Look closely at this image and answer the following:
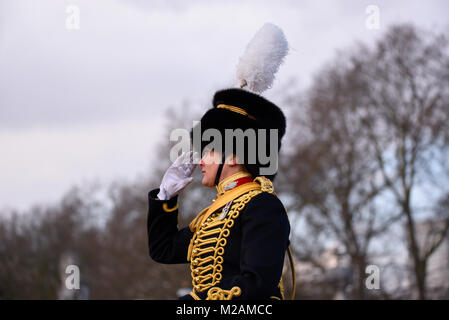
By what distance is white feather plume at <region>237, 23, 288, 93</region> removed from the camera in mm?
3789

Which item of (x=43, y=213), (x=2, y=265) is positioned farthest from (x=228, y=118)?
(x=43, y=213)

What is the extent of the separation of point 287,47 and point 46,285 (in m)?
19.5

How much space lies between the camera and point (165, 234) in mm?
3885

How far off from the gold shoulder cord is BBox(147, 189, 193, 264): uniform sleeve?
145mm

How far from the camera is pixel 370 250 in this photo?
74.4ft

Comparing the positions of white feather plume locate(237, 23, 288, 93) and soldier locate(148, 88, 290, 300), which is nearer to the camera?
soldier locate(148, 88, 290, 300)

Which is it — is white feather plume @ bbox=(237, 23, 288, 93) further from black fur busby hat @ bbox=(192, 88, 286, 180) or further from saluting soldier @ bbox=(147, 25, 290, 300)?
black fur busby hat @ bbox=(192, 88, 286, 180)

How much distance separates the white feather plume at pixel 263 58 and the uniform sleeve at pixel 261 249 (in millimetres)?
736

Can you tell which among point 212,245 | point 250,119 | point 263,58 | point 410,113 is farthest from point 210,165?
point 410,113

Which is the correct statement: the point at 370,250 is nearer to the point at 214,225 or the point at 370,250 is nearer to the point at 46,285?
the point at 46,285

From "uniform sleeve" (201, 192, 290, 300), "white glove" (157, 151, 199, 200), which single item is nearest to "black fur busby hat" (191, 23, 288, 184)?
"white glove" (157, 151, 199, 200)

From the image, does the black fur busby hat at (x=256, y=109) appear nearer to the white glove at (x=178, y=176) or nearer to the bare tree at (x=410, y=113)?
the white glove at (x=178, y=176)

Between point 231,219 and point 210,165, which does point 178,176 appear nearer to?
point 210,165

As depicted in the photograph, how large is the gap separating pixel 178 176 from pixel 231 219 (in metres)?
0.52
